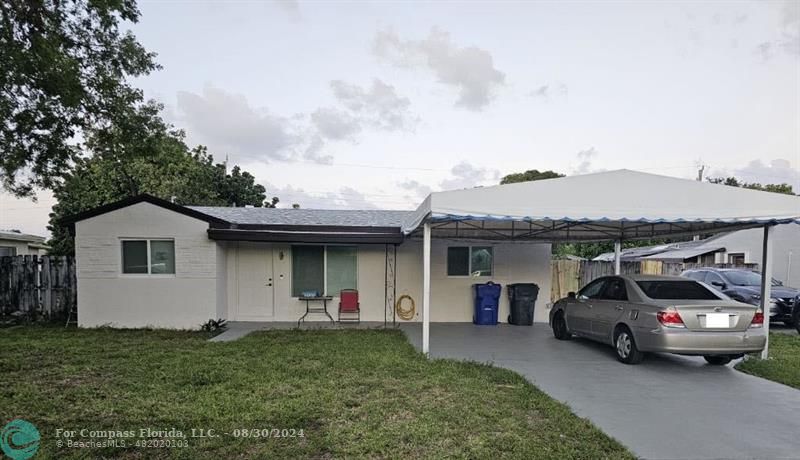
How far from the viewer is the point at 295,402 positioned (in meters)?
4.73

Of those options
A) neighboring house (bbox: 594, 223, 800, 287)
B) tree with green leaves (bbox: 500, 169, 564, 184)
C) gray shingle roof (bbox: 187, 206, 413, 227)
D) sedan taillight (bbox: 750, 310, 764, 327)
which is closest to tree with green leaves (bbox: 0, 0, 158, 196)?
gray shingle roof (bbox: 187, 206, 413, 227)

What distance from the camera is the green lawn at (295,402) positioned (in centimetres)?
367

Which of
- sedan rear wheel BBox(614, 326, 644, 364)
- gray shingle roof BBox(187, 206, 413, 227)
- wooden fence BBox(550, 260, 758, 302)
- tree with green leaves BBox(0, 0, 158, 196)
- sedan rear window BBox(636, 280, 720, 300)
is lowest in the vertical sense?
sedan rear wheel BBox(614, 326, 644, 364)

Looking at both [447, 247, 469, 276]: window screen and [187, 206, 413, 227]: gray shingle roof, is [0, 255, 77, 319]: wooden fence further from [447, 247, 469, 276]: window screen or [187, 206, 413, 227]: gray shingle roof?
[447, 247, 469, 276]: window screen

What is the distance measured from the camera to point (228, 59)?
10.5 meters

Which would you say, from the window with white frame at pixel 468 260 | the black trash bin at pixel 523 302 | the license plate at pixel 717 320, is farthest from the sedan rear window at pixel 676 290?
the window with white frame at pixel 468 260

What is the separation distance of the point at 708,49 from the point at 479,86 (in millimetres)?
5853

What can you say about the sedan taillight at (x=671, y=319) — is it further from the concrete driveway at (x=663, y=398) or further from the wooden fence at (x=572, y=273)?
the wooden fence at (x=572, y=273)

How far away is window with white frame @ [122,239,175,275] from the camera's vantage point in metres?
9.91

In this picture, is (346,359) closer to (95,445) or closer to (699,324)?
(95,445)

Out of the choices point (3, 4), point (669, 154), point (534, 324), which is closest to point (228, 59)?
point (3, 4)

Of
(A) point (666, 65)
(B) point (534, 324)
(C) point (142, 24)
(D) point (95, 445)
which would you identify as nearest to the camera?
(D) point (95, 445)

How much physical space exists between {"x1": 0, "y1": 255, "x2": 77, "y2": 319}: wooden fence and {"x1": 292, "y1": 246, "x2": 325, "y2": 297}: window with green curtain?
5626 millimetres

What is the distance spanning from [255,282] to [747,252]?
2000 cm
